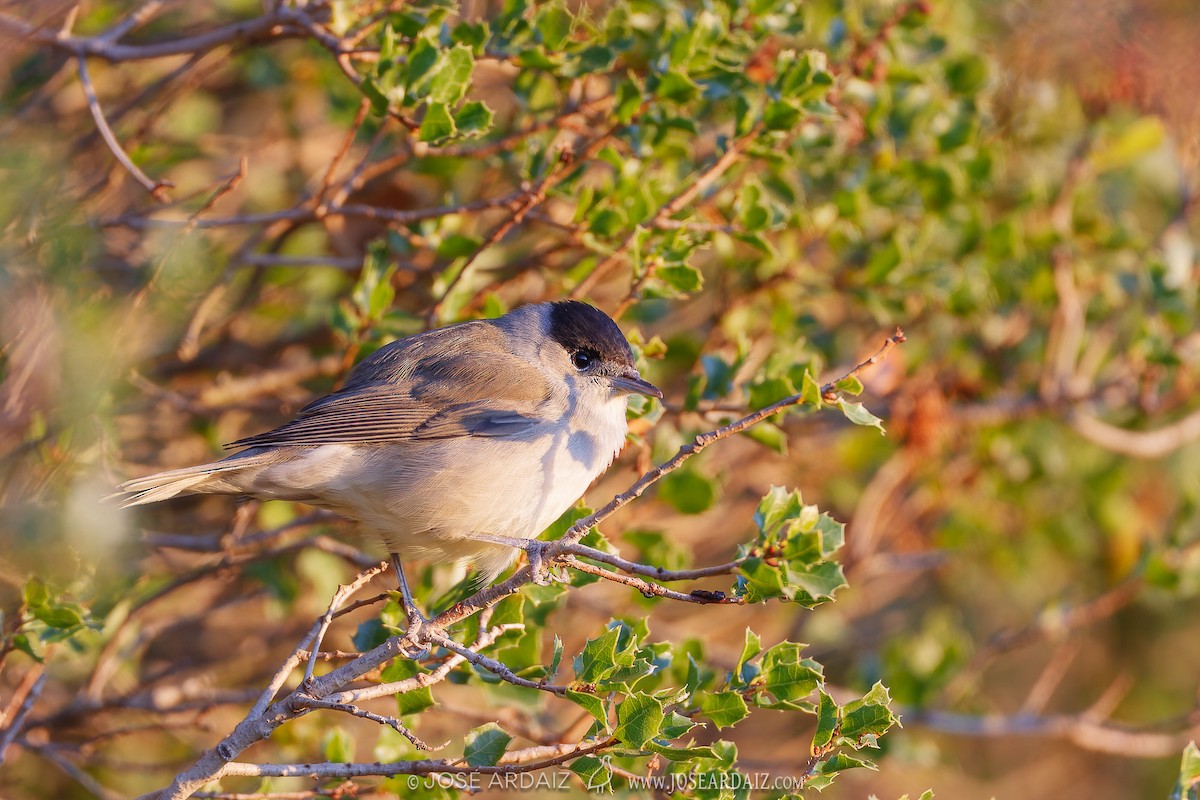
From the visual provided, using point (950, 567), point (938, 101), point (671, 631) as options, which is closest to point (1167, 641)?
point (950, 567)

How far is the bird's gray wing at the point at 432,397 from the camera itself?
2.93m

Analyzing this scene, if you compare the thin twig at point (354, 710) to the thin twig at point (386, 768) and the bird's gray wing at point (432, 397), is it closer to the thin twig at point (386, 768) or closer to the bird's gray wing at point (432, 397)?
the thin twig at point (386, 768)

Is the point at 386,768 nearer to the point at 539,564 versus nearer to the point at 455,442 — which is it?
the point at 539,564

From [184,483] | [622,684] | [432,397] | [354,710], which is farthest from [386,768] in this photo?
[432,397]

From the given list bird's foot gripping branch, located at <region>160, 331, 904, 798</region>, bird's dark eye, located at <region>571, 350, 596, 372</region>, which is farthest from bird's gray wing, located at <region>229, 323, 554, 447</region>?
bird's foot gripping branch, located at <region>160, 331, 904, 798</region>

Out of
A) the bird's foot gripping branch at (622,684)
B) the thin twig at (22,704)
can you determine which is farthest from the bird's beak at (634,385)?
the thin twig at (22,704)

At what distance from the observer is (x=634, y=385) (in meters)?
2.98

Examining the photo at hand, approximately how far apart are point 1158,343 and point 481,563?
2.80 m

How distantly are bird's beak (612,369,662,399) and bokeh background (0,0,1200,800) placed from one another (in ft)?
0.45

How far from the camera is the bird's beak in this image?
291 centimetres

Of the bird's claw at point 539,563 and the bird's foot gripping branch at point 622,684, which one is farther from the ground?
the bird's claw at point 539,563

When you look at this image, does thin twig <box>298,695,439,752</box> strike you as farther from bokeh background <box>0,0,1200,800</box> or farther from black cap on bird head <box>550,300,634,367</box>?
black cap on bird head <box>550,300,634,367</box>

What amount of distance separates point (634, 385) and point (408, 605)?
2.99ft

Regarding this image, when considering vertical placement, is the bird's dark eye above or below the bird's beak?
below
